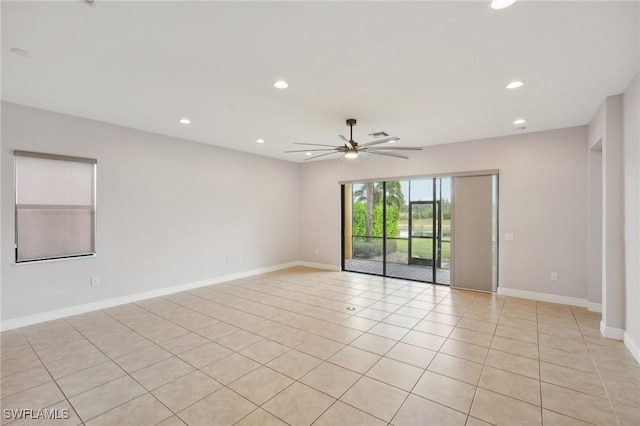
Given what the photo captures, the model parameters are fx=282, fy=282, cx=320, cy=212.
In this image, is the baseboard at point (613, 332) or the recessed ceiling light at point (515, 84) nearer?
the recessed ceiling light at point (515, 84)

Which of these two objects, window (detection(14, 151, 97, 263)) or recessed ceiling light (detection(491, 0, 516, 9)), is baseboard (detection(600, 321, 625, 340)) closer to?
recessed ceiling light (detection(491, 0, 516, 9))

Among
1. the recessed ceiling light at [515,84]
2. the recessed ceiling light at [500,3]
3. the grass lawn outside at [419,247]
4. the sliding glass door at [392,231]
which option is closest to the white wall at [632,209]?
the recessed ceiling light at [515,84]

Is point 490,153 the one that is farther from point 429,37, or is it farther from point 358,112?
point 429,37

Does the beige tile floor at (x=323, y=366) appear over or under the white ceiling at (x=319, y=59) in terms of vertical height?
under

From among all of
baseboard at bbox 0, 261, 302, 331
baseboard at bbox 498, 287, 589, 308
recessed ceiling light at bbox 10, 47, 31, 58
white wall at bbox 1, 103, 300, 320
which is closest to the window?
white wall at bbox 1, 103, 300, 320

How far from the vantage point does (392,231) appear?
7.69 m

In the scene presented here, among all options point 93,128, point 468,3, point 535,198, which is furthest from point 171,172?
point 535,198

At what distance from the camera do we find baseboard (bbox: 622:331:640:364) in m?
2.98

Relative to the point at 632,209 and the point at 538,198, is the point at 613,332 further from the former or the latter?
the point at 538,198

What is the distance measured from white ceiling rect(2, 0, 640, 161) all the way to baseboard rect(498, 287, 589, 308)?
298 centimetres

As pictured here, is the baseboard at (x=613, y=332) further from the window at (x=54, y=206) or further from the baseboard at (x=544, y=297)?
the window at (x=54, y=206)

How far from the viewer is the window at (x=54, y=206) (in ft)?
12.7

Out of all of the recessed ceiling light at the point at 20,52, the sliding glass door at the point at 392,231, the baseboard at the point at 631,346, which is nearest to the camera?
the recessed ceiling light at the point at 20,52

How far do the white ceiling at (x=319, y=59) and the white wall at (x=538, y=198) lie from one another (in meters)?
0.83
